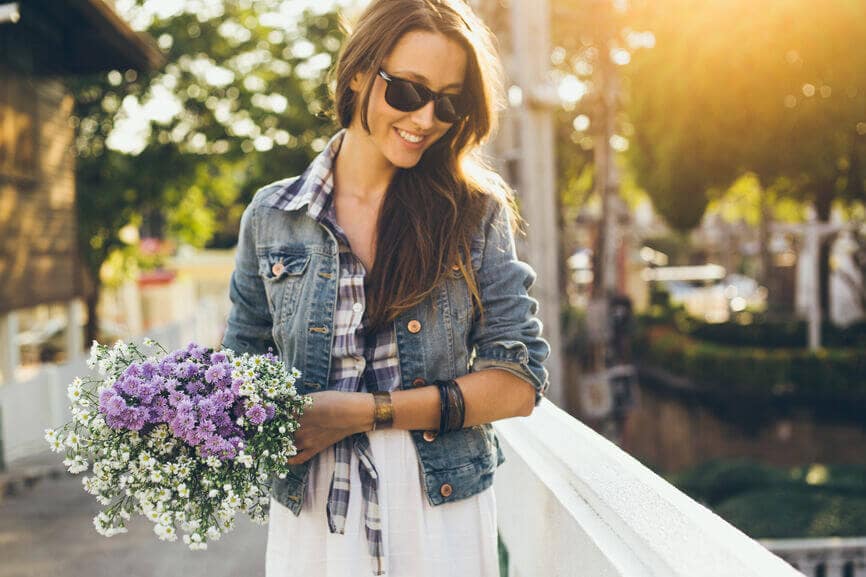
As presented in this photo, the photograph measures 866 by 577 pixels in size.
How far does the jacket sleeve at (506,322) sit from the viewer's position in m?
1.80

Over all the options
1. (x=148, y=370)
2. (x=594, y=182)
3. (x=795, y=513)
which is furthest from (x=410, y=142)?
(x=594, y=182)

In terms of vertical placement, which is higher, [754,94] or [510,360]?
[754,94]

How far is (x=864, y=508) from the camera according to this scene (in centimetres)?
888

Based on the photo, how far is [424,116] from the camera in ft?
6.03

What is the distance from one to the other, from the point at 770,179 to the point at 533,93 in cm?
1217

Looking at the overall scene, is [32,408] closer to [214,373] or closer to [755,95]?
[214,373]

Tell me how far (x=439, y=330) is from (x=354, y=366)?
0.18 m

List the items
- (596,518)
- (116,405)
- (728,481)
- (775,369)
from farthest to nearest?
1. (775,369)
2. (728,481)
3. (596,518)
4. (116,405)

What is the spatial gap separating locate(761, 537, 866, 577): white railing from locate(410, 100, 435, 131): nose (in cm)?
654

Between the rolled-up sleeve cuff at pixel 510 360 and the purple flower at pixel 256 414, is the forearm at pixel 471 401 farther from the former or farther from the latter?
the purple flower at pixel 256 414

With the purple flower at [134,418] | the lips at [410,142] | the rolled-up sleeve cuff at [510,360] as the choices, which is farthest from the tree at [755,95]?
the purple flower at [134,418]

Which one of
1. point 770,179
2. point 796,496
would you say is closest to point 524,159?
point 796,496

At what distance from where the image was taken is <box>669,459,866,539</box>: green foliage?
877 cm

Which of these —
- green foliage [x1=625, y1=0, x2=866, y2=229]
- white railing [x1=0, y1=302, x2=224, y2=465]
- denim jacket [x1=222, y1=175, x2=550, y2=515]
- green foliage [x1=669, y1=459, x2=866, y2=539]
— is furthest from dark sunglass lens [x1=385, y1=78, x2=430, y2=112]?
green foliage [x1=625, y1=0, x2=866, y2=229]
